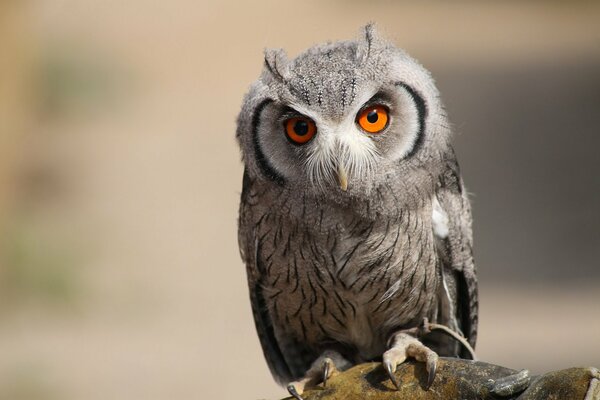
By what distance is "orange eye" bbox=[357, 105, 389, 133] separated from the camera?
237 cm

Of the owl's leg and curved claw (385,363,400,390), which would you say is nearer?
curved claw (385,363,400,390)

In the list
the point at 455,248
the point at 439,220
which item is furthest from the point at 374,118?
the point at 455,248

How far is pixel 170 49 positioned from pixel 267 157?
600cm

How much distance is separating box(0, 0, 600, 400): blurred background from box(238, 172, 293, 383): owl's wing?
163 cm

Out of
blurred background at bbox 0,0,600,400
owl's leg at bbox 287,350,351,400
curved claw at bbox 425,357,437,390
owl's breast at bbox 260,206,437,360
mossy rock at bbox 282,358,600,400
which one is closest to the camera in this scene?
mossy rock at bbox 282,358,600,400

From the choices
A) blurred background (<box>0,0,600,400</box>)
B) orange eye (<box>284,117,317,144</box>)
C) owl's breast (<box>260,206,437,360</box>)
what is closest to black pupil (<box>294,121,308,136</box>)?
orange eye (<box>284,117,317,144</box>)

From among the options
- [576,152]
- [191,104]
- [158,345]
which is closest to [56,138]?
[191,104]

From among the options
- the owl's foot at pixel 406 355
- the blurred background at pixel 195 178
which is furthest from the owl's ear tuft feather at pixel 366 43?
the blurred background at pixel 195 178

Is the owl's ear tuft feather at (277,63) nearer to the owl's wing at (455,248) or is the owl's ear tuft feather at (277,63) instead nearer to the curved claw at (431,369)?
the owl's wing at (455,248)

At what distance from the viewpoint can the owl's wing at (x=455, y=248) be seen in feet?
8.57

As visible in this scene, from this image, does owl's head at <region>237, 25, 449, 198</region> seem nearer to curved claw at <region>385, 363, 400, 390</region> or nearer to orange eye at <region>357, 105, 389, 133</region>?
orange eye at <region>357, 105, 389, 133</region>

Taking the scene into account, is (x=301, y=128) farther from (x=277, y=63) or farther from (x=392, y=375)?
(x=392, y=375)

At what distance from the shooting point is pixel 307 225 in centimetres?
252

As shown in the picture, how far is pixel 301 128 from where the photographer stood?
2387 millimetres
